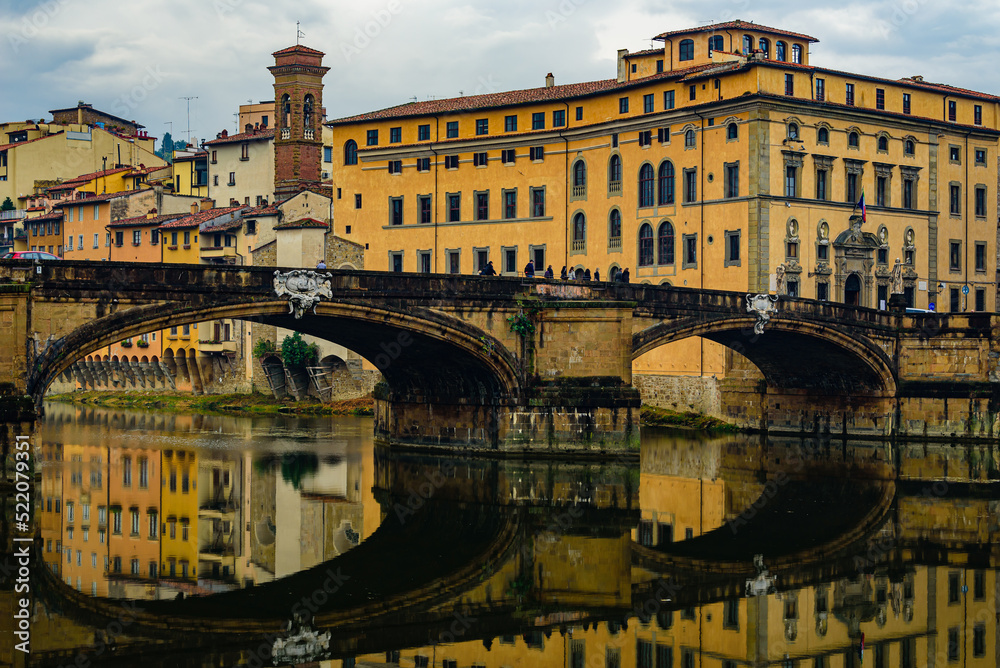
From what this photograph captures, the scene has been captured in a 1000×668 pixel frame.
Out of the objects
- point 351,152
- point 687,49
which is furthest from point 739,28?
point 351,152

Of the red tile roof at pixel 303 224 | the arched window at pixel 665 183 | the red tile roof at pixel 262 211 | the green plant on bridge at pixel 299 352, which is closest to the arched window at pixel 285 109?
the red tile roof at pixel 262 211

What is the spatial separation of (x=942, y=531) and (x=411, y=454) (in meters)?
22.0

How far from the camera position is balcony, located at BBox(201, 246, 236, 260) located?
84.8m

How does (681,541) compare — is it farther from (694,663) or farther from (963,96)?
(963,96)

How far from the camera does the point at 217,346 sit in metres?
86.1

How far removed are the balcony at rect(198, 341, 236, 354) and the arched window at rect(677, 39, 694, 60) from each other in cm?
3362

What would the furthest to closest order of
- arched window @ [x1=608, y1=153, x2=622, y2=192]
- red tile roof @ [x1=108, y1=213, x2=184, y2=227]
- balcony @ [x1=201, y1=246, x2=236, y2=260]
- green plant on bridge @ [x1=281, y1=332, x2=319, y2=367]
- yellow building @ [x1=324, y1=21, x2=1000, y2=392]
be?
red tile roof @ [x1=108, y1=213, x2=184, y2=227]
balcony @ [x1=201, y1=246, x2=236, y2=260]
green plant on bridge @ [x1=281, y1=332, x2=319, y2=367]
arched window @ [x1=608, y1=153, x2=622, y2=192]
yellow building @ [x1=324, y1=21, x2=1000, y2=392]

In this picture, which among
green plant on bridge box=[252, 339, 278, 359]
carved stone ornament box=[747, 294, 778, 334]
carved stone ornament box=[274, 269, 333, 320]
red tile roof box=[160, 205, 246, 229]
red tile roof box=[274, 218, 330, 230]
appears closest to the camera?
carved stone ornament box=[274, 269, 333, 320]

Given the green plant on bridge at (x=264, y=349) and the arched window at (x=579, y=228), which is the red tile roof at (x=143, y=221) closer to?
the green plant on bridge at (x=264, y=349)

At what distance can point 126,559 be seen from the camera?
101 ft

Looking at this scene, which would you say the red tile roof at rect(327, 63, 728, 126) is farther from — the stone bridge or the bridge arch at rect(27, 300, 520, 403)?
the bridge arch at rect(27, 300, 520, 403)

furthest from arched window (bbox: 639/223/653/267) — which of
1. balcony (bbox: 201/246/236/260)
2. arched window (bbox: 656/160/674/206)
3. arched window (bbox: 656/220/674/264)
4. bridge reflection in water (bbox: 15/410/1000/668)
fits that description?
balcony (bbox: 201/246/236/260)

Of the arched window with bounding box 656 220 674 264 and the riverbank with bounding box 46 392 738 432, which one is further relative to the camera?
the arched window with bounding box 656 220 674 264

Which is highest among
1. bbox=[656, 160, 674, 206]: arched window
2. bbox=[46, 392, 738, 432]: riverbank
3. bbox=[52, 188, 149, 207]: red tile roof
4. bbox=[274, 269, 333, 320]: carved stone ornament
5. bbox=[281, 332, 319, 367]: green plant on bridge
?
bbox=[52, 188, 149, 207]: red tile roof
